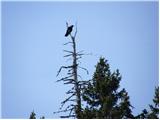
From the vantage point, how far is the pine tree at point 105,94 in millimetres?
18861

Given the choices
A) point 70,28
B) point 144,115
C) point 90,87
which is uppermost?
point 70,28

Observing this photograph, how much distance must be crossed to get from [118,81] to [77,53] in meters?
4.79

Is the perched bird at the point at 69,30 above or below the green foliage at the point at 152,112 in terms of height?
above

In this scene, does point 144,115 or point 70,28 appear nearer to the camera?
point 70,28

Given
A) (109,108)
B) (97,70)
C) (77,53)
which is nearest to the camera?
(77,53)

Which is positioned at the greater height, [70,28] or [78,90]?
[70,28]

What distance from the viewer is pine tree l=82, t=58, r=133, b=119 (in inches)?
743

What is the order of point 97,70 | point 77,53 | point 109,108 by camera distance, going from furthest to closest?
1. point 97,70
2. point 109,108
3. point 77,53

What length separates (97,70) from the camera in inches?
787

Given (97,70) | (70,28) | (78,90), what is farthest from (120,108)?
(70,28)

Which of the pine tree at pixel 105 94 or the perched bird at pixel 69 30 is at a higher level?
the perched bird at pixel 69 30

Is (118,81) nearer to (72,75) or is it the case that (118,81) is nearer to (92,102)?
(92,102)

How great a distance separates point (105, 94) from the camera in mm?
19703

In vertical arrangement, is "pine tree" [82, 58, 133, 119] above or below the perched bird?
below
